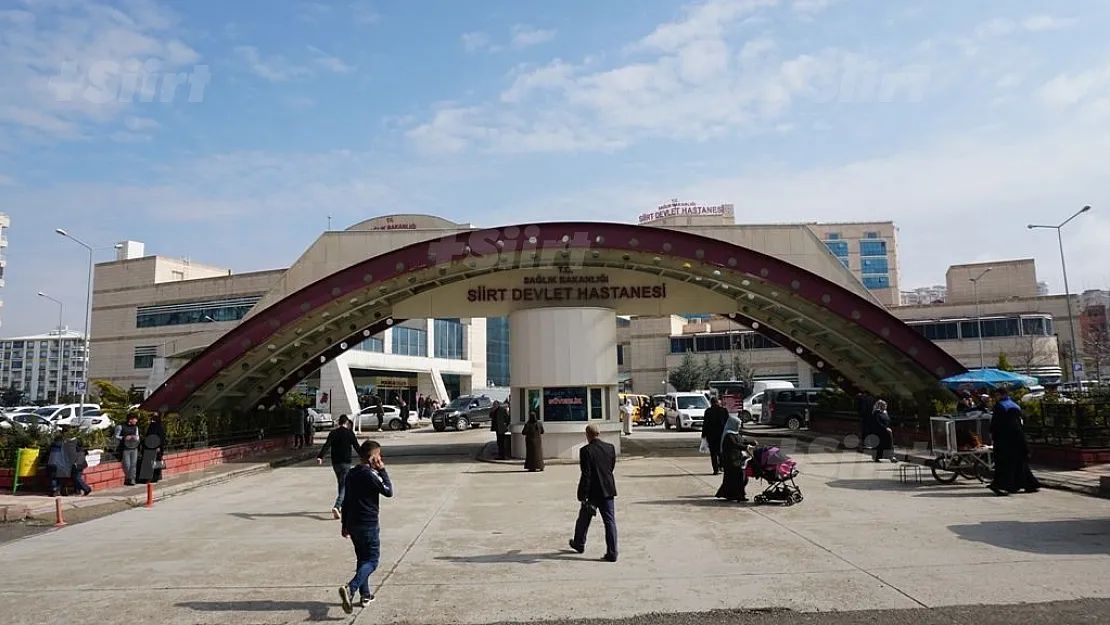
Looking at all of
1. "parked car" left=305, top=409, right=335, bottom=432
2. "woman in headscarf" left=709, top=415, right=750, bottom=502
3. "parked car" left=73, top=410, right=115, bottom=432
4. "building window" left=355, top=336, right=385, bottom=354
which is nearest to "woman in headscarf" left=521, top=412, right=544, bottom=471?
"woman in headscarf" left=709, top=415, right=750, bottom=502

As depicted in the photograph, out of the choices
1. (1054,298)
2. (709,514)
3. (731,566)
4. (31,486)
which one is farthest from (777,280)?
(1054,298)

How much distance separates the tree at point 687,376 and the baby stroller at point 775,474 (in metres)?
57.9

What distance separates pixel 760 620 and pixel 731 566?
6.34 feet

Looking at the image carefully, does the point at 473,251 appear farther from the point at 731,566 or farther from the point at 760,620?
the point at 760,620

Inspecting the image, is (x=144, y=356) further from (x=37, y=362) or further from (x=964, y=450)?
(x=37, y=362)

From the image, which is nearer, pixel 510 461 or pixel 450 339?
pixel 510 461

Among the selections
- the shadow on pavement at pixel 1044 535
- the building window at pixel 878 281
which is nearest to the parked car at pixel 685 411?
the shadow on pavement at pixel 1044 535

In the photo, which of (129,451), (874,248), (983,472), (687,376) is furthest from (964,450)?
(874,248)

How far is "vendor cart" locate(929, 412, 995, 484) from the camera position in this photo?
13984 mm

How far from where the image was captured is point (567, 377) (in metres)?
21.0

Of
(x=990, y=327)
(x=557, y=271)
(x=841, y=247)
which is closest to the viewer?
(x=557, y=271)

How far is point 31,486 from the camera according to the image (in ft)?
51.5

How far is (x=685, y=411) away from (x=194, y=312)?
4787cm

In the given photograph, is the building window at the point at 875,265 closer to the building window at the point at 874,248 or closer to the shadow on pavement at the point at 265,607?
the building window at the point at 874,248
